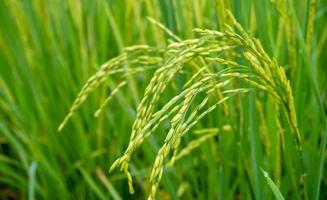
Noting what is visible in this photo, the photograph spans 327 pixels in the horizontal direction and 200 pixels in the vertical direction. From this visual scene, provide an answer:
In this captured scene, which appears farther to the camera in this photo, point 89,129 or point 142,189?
point 89,129

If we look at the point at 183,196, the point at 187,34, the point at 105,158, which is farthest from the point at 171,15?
the point at 105,158

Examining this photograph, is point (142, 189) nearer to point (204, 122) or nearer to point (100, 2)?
point (204, 122)

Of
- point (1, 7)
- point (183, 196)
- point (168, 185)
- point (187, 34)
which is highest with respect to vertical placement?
point (1, 7)

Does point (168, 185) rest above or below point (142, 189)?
above

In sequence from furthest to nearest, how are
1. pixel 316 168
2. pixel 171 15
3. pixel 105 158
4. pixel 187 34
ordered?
pixel 105 158
pixel 187 34
pixel 171 15
pixel 316 168

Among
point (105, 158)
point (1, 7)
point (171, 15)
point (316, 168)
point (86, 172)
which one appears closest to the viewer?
point (316, 168)

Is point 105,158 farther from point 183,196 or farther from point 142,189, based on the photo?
point 183,196
